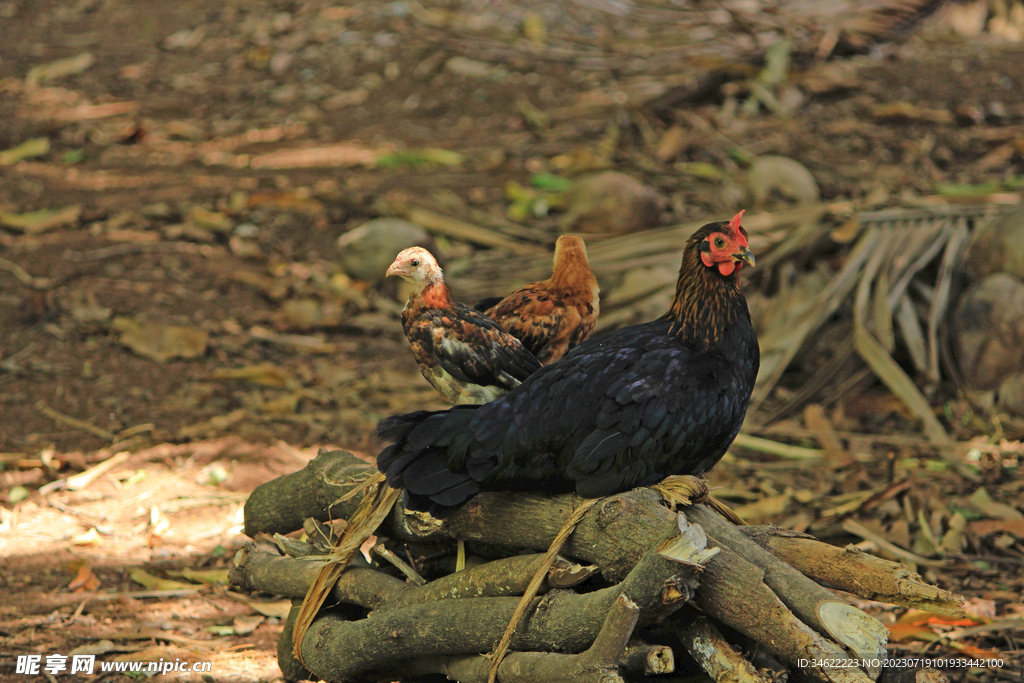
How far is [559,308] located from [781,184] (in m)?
5.26

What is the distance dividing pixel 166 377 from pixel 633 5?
28.8ft

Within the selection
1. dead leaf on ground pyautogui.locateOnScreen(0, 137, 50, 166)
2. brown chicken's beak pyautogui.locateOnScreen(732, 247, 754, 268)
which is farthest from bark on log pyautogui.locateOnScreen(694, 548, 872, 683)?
dead leaf on ground pyautogui.locateOnScreen(0, 137, 50, 166)

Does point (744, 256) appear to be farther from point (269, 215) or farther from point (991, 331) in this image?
point (269, 215)

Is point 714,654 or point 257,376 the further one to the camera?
point 257,376

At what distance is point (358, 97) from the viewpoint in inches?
446

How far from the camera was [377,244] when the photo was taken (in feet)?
25.8

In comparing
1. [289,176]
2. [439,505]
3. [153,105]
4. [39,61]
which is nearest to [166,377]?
[289,176]

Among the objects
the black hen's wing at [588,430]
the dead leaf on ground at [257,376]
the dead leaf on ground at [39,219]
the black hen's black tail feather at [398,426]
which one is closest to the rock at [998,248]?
the black hen's wing at [588,430]

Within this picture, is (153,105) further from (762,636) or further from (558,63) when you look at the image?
(762,636)

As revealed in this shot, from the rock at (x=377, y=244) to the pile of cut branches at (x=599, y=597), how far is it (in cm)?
451

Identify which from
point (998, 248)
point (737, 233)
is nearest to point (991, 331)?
point (998, 248)

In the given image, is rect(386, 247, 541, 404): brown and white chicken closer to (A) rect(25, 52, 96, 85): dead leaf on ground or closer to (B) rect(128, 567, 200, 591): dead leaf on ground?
(B) rect(128, 567, 200, 591): dead leaf on ground

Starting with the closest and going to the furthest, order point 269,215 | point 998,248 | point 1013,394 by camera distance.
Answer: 1. point 1013,394
2. point 998,248
3. point 269,215

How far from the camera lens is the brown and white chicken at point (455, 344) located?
3.29 metres
